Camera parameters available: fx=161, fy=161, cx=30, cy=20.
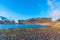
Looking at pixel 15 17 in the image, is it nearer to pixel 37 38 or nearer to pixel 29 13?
pixel 29 13

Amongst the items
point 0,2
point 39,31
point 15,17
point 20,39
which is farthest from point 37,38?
point 0,2

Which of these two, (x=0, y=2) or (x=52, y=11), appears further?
(x=52, y=11)

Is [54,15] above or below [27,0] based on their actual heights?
below

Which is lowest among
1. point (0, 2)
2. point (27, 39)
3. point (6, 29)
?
point (27, 39)

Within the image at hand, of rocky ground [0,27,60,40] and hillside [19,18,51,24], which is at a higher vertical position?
hillside [19,18,51,24]

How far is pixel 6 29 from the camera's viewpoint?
2.61 metres

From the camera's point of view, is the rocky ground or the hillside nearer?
the rocky ground

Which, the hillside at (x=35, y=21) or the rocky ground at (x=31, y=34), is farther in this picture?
the hillside at (x=35, y=21)

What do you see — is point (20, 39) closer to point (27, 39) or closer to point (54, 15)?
point (27, 39)

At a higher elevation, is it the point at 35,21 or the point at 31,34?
the point at 35,21

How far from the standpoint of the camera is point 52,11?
2.91m

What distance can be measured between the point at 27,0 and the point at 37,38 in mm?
676

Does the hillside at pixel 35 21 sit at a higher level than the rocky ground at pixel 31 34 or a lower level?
higher

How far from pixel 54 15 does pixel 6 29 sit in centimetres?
92
